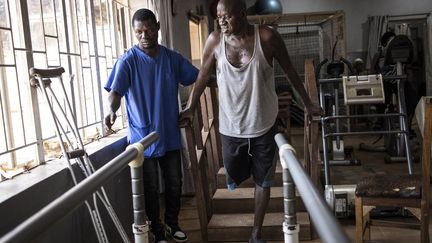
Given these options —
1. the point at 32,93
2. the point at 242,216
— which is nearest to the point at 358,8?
the point at 242,216

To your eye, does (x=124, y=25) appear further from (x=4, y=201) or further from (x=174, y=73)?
(x=4, y=201)

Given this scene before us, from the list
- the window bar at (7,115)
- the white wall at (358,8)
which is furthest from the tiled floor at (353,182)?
the white wall at (358,8)

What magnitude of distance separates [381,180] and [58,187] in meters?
1.96

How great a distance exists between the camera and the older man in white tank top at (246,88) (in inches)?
91.6

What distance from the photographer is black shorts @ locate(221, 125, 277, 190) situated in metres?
2.46

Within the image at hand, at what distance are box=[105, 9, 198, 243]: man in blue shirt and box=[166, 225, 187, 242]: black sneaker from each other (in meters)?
0.14

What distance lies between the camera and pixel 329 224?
2.43 ft

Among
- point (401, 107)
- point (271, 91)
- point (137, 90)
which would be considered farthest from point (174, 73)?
point (401, 107)

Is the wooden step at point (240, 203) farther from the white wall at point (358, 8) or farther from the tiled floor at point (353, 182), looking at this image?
the white wall at point (358, 8)

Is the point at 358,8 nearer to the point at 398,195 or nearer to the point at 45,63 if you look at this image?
the point at 398,195

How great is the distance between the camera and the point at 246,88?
7.79ft

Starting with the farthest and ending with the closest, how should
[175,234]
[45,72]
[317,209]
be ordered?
[175,234] → [45,72] → [317,209]

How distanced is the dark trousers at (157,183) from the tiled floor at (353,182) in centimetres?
40

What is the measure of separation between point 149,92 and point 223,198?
3.69 feet
